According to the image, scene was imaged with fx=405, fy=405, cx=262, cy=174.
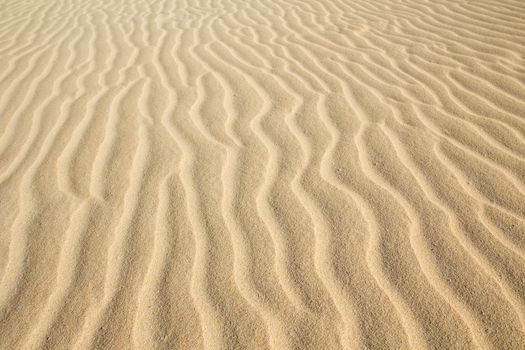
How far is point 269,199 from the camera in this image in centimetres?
216

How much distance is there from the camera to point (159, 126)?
2906mm

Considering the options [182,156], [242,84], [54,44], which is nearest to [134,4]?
[54,44]

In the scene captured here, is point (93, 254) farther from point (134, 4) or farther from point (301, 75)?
point (134, 4)

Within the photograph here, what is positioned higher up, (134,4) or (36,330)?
(36,330)

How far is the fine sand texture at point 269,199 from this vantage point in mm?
1588

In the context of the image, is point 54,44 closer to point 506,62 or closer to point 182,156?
point 182,156

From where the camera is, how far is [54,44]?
487 centimetres

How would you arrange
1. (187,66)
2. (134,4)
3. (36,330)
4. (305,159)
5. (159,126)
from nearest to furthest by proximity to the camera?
(36,330), (305,159), (159,126), (187,66), (134,4)

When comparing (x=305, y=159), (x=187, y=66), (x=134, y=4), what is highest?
(x=305, y=159)

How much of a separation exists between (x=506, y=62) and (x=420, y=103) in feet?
3.85

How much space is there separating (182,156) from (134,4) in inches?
202

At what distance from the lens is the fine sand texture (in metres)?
1.59

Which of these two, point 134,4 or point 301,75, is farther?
point 134,4

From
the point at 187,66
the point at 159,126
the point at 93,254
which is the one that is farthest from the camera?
the point at 187,66
